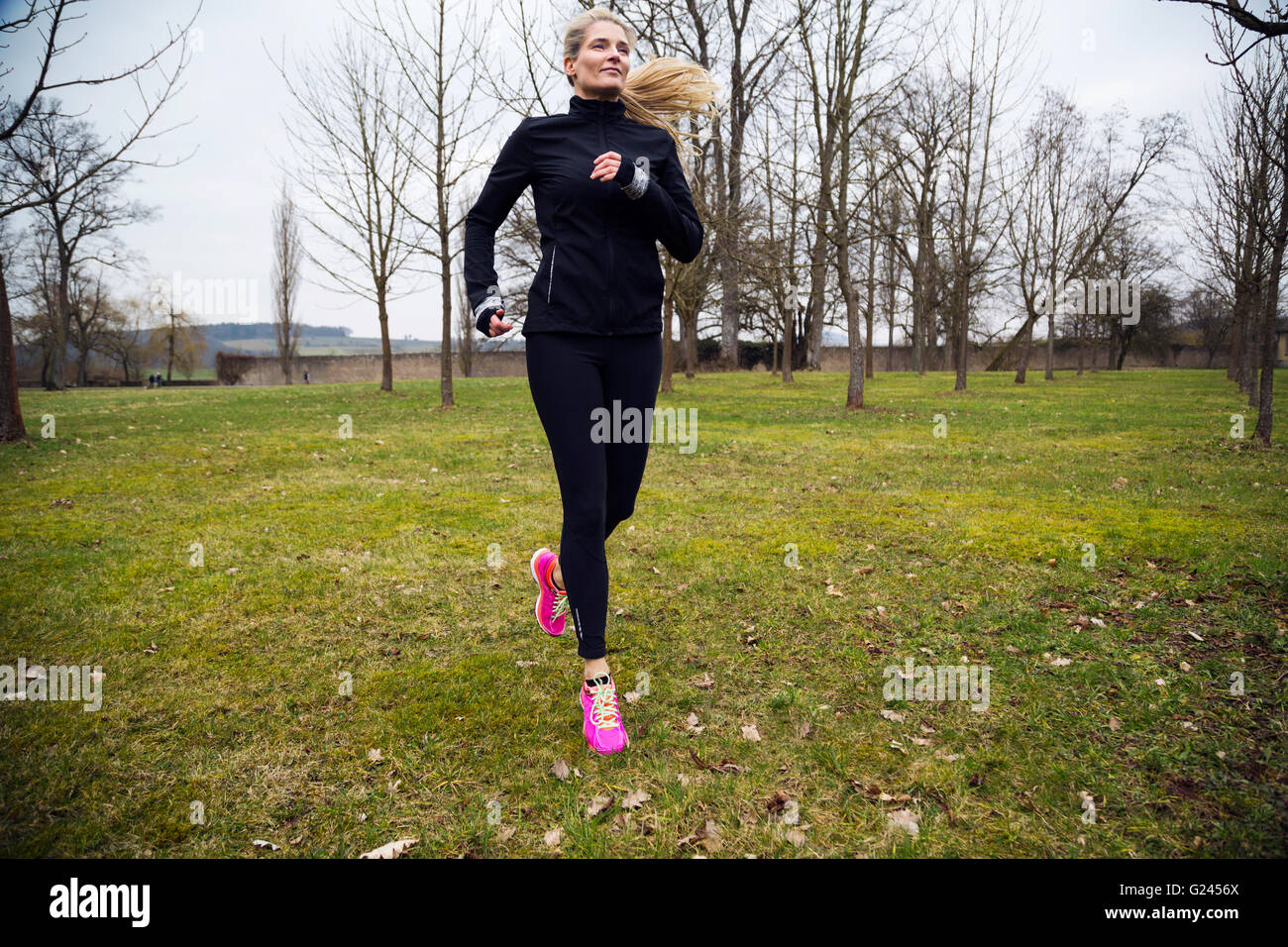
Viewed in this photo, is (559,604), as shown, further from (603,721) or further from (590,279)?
(590,279)

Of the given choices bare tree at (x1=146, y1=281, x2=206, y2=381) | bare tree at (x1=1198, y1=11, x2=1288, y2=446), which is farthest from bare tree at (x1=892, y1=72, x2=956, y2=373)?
bare tree at (x1=146, y1=281, x2=206, y2=381)

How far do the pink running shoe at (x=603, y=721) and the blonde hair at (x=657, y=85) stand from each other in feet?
8.11

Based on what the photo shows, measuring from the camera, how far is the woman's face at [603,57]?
286 centimetres

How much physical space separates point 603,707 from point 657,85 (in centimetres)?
274

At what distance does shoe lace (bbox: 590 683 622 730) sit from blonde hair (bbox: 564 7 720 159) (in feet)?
8.07

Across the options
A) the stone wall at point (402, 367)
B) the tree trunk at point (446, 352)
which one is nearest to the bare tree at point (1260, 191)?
the tree trunk at point (446, 352)

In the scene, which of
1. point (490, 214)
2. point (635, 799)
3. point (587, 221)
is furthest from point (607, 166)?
point (635, 799)

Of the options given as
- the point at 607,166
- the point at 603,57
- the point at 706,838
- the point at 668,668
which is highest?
the point at 603,57

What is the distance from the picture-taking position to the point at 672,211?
282 cm

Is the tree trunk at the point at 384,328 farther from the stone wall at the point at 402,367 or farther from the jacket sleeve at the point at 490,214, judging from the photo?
the stone wall at the point at 402,367

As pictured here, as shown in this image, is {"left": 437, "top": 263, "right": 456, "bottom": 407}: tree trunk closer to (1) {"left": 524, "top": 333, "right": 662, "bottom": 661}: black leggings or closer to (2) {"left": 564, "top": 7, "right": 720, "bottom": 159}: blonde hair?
(2) {"left": 564, "top": 7, "right": 720, "bottom": 159}: blonde hair

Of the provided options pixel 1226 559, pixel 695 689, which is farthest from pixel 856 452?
pixel 695 689

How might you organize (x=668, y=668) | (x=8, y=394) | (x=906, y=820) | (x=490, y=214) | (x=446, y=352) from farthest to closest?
(x=446, y=352) < (x=8, y=394) < (x=668, y=668) < (x=490, y=214) < (x=906, y=820)

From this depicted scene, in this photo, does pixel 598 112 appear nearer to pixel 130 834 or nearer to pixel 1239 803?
pixel 130 834
